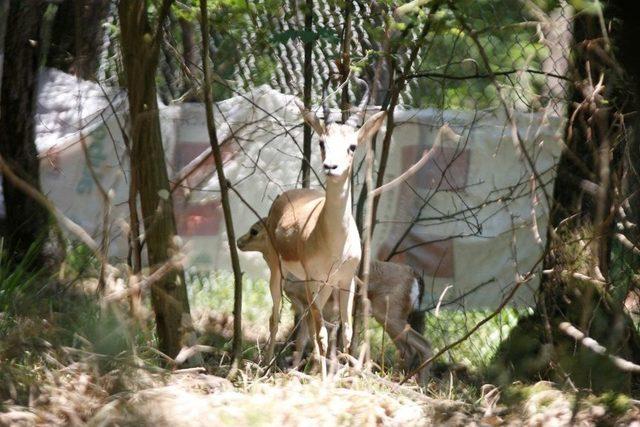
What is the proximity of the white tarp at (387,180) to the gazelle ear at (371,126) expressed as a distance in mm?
1825

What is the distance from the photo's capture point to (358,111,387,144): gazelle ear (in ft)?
19.0

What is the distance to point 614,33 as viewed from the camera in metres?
4.95

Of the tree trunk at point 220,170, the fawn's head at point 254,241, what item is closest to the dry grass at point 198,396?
the tree trunk at point 220,170

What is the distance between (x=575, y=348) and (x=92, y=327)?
243cm

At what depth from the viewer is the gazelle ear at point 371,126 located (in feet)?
19.0

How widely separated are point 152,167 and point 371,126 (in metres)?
1.32

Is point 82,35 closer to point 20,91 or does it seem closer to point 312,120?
point 20,91

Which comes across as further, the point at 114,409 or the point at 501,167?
the point at 501,167

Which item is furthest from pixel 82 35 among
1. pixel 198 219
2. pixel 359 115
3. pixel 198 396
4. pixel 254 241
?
pixel 198 396

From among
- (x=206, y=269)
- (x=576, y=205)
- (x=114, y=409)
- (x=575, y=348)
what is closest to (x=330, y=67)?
(x=206, y=269)

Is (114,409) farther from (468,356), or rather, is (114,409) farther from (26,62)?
(26,62)

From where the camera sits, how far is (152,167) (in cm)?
523

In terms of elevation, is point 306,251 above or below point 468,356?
above

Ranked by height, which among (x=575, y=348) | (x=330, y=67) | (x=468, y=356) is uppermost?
(x=330, y=67)
